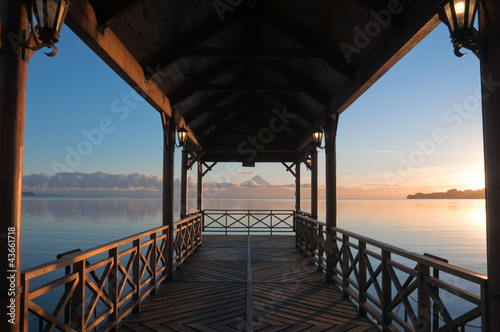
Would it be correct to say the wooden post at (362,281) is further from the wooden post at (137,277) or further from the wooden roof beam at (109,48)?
the wooden roof beam at (109,48)

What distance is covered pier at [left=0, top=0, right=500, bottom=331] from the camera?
1.79m

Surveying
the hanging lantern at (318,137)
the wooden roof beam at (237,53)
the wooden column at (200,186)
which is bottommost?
the wooden column at (200,186)

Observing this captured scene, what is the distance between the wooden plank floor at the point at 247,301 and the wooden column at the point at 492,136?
1.91 meters

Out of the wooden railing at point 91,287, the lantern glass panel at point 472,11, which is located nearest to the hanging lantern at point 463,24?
the lantern glass panel at point 472,11

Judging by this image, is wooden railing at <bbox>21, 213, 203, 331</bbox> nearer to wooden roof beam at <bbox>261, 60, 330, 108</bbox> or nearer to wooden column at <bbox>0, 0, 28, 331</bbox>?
wooden column at <bbox>0, 0, 28, 331</bbox>

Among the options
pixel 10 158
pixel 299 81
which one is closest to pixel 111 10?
pixel 10 158

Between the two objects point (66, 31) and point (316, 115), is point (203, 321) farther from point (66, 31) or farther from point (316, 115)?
point (316, 115)

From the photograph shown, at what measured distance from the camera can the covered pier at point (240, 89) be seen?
1794 mm

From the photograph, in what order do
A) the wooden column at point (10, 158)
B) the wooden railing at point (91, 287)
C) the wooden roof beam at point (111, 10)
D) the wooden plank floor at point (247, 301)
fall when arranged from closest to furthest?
1. the wooden column at point (10, 158)
2. the wooden railing at point (91, 287)
3. the wooden roof beam at point (111, 10)
4. the wooden plank floor at point (247, 301)

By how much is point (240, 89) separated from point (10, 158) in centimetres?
413

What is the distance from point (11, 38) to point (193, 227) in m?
6.40

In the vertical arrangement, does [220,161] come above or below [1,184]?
above

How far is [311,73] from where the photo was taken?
5391 millimetres

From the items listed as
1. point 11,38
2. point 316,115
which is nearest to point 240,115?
point 316,115
